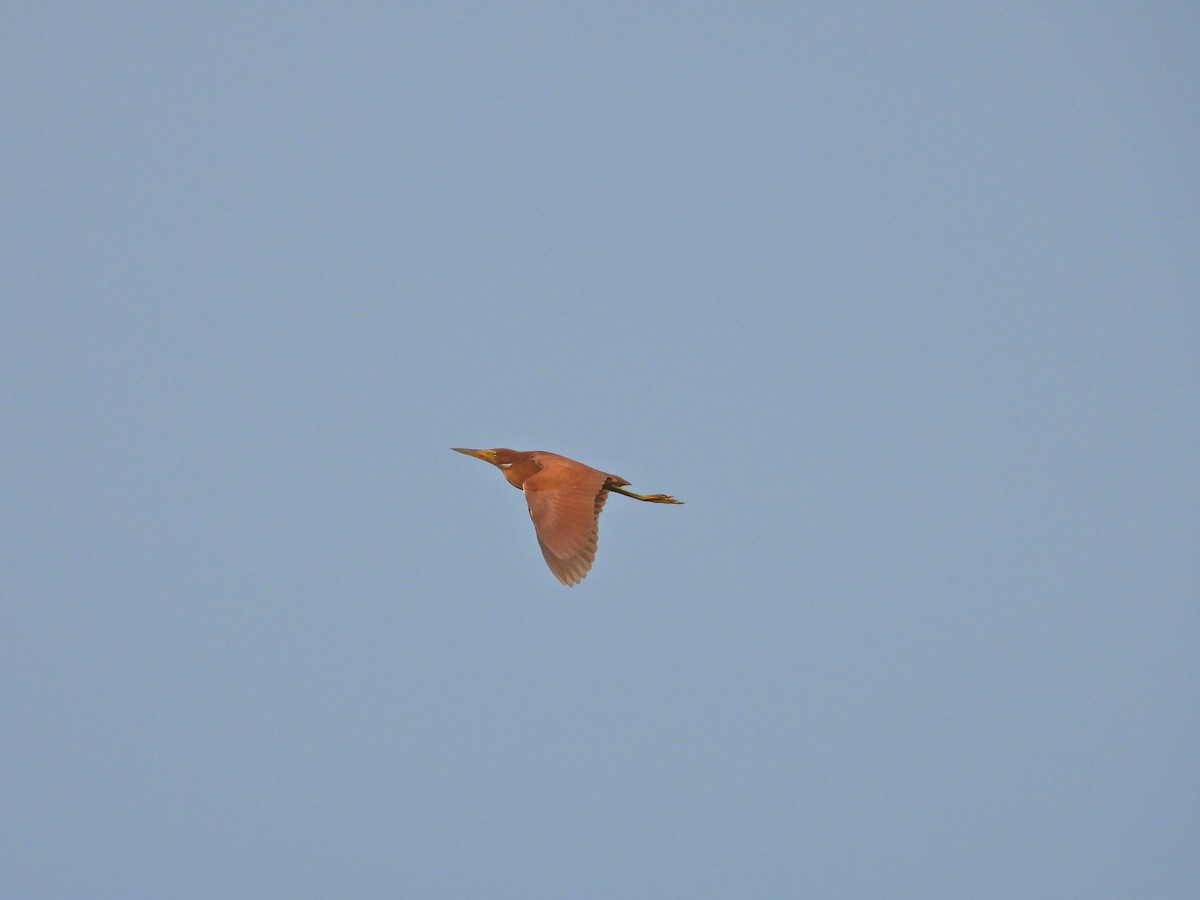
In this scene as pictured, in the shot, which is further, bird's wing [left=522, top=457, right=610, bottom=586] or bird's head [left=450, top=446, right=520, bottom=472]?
bird's head [left=450, top=446, right=520, bottom=472]

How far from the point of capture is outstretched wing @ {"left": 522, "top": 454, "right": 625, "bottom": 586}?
730 inches

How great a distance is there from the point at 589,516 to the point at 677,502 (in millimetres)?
3670

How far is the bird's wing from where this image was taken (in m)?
18.5

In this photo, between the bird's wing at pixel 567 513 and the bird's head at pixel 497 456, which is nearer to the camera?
the bird's wing at pixel 567 513

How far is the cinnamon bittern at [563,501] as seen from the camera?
18.6 metres

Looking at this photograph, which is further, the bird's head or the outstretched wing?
the bird's head

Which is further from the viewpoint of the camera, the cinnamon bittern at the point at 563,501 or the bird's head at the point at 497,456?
the bird's head at the point at 497,456

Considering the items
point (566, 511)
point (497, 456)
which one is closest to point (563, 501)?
point (566, 511)

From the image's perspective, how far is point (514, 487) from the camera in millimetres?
21656

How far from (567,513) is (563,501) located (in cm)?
33

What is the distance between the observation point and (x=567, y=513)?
1936cm

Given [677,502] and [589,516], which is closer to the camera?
[589,516]

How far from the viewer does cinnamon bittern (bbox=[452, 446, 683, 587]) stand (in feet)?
60.9

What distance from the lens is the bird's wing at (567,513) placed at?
18531mm
